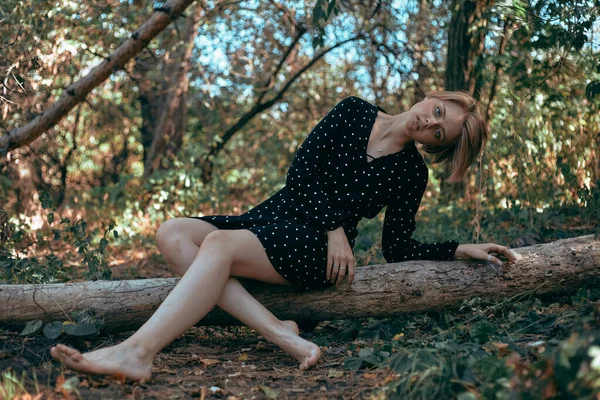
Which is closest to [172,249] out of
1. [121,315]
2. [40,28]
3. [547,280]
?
[121,315]

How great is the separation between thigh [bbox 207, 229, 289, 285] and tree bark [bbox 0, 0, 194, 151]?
218 cm

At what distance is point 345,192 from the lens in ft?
9.86

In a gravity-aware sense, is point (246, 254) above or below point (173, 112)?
below

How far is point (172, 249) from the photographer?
9.46 feet

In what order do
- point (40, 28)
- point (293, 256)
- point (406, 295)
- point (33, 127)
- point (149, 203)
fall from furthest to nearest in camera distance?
point (149, 203) → point (40, 28) → point (33, 127) → point (406, 295) → point (293, 256)

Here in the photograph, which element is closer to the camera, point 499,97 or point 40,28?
point 40,28

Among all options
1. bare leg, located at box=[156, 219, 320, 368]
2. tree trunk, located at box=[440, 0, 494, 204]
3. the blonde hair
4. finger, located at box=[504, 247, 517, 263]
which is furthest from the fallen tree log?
tree trunk, located at box=[440, 0, 494, 204]

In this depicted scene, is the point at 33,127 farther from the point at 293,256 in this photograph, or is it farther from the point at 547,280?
the point at 547,280

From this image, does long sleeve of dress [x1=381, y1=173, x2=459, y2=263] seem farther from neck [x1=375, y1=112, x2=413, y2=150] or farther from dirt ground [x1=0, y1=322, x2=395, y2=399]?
dirt ground [x1=0, y1=322, x2=395, y2=399]

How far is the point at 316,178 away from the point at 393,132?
44 cm

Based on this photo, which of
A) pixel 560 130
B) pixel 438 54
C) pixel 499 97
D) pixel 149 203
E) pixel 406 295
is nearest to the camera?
pixel 406 295

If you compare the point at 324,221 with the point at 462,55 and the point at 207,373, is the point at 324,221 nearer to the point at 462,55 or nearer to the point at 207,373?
the point at 207,373

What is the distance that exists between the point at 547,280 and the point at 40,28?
12.4 feet

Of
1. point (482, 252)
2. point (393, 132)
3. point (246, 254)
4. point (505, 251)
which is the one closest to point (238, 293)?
point (246, 254)
